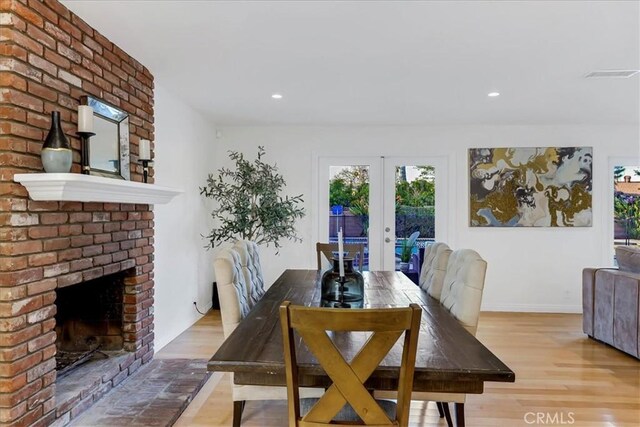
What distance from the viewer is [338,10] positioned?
2.12 m

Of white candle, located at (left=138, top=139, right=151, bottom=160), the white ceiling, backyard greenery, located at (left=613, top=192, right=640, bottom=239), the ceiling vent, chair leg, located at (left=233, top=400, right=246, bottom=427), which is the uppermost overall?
the white ceiling

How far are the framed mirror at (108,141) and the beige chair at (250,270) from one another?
94 centimetres

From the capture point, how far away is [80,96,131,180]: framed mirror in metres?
2.39

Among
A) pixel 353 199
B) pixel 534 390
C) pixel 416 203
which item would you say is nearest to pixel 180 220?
pixel 353 199

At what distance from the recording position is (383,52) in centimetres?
267

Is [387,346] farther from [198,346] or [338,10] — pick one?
[198,346]

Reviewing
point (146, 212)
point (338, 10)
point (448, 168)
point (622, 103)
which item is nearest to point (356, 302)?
point (338, 10)

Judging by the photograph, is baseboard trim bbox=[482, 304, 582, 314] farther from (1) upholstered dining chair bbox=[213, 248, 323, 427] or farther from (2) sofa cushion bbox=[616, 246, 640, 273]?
(1) upholstered dining chair bbox=[213, 248, 323, 427]

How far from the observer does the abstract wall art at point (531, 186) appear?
15.8ft

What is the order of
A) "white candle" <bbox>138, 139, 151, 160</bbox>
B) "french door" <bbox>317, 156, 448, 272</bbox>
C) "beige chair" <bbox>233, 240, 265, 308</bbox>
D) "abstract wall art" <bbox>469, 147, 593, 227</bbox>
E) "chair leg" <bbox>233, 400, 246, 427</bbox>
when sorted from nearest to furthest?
1. "chair leg" <bbox>233, 400, 246, 427</bbox>
2. "beige chair" <bbox>233, 240, 265, 308</bbox>
3. "white candle" <bbox>138, 139, 151, 160</bbox>
4. "abstract wall art" <bbox>469, 147, 593, 227</bbox>
5. "french door" <bbox>317, 156, 448, 272</bbox>

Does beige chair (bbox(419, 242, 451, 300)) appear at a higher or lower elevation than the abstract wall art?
lower

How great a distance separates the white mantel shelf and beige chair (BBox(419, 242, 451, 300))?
1.97m

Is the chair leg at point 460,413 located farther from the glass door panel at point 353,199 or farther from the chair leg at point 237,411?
the glass door panel at point 353,199

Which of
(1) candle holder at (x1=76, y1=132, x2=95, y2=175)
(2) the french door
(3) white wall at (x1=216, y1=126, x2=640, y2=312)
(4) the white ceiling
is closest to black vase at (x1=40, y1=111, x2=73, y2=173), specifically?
(1) candle holder at (x1=76, y1=132, x2=95, y2=175)
